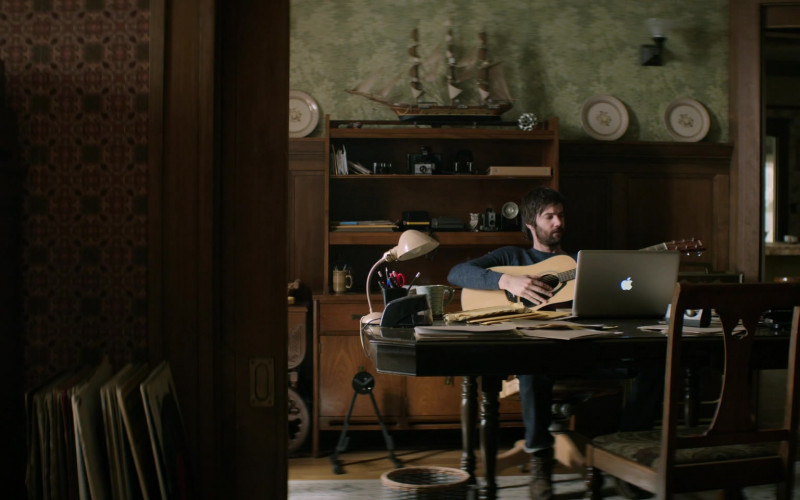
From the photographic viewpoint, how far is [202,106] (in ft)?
4.49

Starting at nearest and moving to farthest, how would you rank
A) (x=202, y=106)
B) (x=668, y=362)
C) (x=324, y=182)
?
(x=202, y=106)
(x=668, y=362)
(x=324, y=182)

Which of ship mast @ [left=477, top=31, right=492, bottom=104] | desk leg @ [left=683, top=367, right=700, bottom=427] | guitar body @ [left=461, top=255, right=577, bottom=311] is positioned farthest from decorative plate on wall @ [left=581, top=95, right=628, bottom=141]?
desk leg @ [left=683, top=367, right=700, bottom=427]

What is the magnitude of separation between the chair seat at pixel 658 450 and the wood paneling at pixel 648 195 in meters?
2.40

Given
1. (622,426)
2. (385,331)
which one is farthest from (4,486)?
(622,426)

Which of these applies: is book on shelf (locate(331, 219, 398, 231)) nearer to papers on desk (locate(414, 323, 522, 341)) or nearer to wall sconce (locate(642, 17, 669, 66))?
wall sconce (locate(642, 17, 669, 66))

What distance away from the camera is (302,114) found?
441cm

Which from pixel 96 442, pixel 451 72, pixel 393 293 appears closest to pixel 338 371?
pixel 393 293

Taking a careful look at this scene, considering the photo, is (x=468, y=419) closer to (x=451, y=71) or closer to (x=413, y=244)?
(x=413, y=244)

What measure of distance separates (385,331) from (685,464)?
36.5 inches

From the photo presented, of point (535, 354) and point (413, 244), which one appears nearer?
point (535, 354)

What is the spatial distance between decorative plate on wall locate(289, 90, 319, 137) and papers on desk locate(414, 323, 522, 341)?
2529mm

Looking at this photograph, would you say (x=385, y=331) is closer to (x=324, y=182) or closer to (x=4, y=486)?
(x=4, y=486)

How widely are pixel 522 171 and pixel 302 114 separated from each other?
1384mm

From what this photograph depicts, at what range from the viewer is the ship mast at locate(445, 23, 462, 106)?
14.3ft
